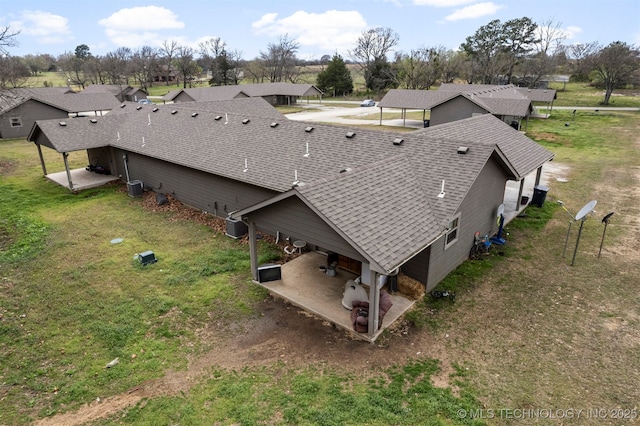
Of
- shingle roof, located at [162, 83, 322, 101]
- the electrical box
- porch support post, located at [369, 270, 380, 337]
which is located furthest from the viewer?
shingle roof, located at [162, 83, 322, 101]

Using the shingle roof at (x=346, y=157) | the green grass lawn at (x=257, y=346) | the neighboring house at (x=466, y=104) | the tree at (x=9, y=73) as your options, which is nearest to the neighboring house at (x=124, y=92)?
the tree at (x=9, y=73)

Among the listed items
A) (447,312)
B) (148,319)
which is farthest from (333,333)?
(148,319)

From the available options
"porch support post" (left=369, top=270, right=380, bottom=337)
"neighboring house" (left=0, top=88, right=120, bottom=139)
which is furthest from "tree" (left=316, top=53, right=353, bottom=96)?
"porch support post" (left=369, top=270, right=380, bottom=337)

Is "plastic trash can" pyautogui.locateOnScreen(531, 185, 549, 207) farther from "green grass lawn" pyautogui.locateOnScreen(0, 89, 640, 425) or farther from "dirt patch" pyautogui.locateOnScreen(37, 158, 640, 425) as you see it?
"dirt patch" pyautogui.locateOnScreen(37, 158, 640, 425)

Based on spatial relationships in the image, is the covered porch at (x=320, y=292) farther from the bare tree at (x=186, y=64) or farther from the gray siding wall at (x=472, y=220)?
the bare tree at (x=186, y=64)

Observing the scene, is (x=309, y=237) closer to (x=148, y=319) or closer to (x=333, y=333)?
(x=333, y=333)
